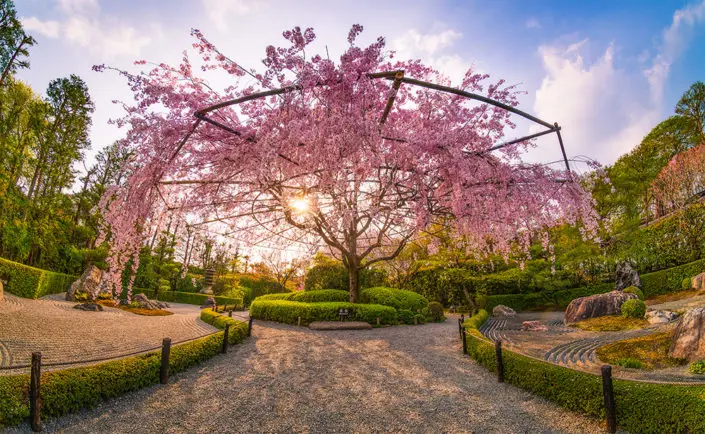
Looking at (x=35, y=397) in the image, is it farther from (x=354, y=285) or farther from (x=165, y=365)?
(x=354, y=285)

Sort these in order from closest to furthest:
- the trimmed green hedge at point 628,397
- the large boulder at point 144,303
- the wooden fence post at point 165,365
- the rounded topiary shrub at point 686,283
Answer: the trimmed green hedge at point 628,397 → the wooden fence post at point 165,365 → the rounded topiary shrub at point 686,283 → the large boulder at point 144,303

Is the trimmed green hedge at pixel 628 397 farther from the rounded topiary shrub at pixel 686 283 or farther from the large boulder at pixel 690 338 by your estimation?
the rounded topiary shrub at pixel 686 283

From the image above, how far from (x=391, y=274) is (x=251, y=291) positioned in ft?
42.2

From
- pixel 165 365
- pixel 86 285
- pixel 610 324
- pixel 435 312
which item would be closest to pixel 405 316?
pixel 435 312

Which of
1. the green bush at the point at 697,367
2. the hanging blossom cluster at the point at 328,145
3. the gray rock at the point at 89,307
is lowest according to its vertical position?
the gray rock at the point at 89,307

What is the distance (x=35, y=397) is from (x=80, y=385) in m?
0.54

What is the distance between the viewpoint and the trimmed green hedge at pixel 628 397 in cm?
367

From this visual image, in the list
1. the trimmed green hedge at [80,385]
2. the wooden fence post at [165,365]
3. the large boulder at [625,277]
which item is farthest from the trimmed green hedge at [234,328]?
the large boulder at [625,277]

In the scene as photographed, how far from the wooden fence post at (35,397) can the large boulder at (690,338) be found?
999 cm

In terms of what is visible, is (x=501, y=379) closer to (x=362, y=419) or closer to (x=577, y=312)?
(x=362, y=419)

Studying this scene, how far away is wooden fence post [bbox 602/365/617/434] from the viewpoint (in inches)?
161

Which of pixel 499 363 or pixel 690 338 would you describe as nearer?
→ pixel 690 338

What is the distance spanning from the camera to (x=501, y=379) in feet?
20.3

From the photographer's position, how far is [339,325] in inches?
477
